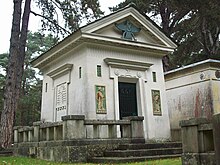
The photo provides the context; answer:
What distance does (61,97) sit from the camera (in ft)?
45.2

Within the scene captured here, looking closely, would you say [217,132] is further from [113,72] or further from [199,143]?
[113,72]

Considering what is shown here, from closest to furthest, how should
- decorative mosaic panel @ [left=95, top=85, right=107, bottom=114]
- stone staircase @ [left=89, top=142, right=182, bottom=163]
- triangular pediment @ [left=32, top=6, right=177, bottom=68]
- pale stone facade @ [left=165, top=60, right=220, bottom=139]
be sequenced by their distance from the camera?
1. stone staircase @ [left=89, top=142, right=182, bottom=163]
2. decorative mosaic panel @ [left=95, top=85, right=107, bottom=114]
3. triangular pediment @ [left=32, top=6, right=177, bottom=68]
4. pale stone facade @ [left=165, top=60, right=220, bottom=139]

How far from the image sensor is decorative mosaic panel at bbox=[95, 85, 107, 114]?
471 inches

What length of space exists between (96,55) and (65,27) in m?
6.90

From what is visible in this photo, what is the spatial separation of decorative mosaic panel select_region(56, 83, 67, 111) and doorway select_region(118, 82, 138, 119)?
255 centimetres

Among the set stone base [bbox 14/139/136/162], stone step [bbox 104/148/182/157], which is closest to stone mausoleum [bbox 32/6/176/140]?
stone base [bbox 14/139/136/162]

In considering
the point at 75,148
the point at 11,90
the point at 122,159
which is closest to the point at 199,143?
the point at 122,159

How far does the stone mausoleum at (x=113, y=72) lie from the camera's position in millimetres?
12203

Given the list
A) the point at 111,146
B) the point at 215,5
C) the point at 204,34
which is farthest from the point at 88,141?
the point at 204,34

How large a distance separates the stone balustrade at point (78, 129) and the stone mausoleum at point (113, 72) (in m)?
1.48

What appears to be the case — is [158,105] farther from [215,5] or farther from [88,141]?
[215,5]

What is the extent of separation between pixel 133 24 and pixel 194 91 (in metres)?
4.53

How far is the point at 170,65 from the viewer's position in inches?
920

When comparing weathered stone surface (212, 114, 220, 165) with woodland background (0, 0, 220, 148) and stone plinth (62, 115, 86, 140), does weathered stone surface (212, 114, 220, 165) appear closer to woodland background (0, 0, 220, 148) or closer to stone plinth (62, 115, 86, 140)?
stone plinth (62, 115, 86, 140)
